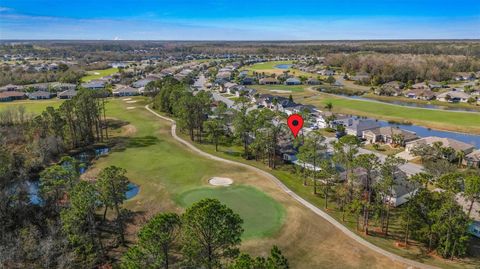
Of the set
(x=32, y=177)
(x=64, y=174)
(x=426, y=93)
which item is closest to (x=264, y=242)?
(x=64, y=174)

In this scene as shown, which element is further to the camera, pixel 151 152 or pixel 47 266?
pixel 151 152

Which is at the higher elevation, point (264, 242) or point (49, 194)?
point (49, 194)

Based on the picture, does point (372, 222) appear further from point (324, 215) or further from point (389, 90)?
point (389, 90)

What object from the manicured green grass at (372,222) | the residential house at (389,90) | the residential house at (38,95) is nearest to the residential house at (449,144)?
the manicured green grass at (372,222)

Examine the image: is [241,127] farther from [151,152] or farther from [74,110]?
[74,110]

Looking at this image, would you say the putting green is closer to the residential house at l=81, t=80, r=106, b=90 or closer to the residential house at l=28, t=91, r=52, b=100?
the residential house at l=28, t=91, r=52, b=100

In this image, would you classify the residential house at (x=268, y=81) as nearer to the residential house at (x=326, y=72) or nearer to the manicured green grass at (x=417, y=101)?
the residential house at (x=326, y=72)
